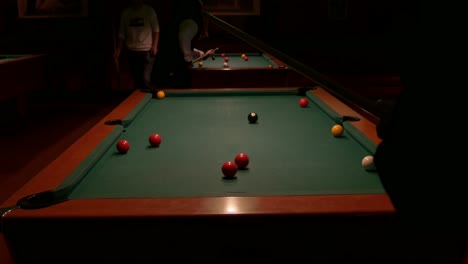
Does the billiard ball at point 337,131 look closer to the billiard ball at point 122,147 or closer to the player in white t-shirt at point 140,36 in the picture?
the billiard ball at point 122,147

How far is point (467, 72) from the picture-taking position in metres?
0.58

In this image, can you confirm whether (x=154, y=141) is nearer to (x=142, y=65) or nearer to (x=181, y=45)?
(x=181, y=45)

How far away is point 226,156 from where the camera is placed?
1.68 meters

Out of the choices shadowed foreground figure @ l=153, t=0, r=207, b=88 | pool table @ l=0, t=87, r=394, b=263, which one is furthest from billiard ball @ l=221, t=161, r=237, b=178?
shadowed foreground figure @ l=153, t=0, r=207, b=88

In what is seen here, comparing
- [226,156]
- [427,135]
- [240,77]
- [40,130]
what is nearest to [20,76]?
[40,130]

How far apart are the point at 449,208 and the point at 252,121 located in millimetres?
1675

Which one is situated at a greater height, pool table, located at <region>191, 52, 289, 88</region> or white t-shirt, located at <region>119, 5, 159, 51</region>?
white t-shirt, located at <region>119, 5, 159, 51</region>

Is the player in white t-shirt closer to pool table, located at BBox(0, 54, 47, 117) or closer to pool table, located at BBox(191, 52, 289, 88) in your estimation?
pool table, located at BBox(0, 54, 47, 117)

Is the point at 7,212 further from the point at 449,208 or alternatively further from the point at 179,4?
the point at 179,4

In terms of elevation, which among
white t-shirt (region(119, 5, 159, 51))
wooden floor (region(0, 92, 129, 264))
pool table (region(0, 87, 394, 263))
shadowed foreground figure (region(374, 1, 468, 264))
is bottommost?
wooden floor (region(0, 92, 129, 264))

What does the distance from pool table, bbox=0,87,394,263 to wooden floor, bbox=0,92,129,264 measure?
1.04 metres

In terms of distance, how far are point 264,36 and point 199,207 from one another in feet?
20.3

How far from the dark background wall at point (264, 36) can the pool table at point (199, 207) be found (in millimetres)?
5328

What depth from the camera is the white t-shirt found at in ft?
18.1
